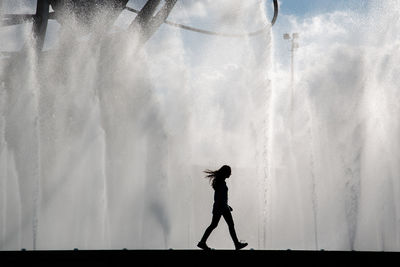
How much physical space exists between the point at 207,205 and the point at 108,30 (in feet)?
26.4

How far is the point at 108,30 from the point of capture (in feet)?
63.4
